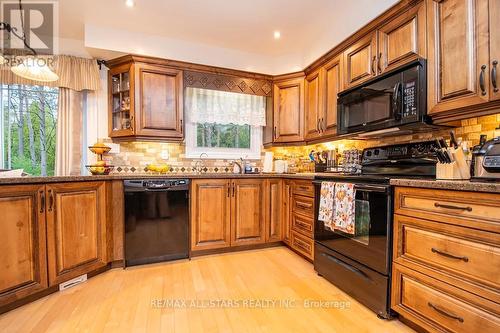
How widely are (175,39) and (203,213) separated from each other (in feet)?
7.15

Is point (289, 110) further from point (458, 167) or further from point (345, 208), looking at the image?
point (458, 167)

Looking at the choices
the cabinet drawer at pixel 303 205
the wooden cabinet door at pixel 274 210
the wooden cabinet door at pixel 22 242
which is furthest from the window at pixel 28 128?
the cabinet drawer at pixel 303 205

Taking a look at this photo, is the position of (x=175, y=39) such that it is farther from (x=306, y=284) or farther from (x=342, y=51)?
(x=306, y=284)

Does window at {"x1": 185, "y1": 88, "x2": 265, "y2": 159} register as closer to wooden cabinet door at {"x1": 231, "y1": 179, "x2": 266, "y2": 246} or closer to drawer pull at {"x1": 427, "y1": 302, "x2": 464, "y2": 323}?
wooden cabinet door at {"x1": 231, "y1": 179, "x2": 266, "y2": 246}

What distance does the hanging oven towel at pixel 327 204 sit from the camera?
202 centimetres

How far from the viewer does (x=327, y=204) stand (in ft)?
6.77

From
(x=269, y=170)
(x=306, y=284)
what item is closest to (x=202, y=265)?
(x=306, y=284)

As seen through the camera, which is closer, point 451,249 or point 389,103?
point 451,249

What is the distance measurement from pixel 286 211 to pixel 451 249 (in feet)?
5.80

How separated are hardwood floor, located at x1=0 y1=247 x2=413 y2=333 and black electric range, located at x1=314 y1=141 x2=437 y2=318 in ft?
0.43

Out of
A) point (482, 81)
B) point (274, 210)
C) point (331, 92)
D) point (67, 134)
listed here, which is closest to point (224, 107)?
point (331, 92)

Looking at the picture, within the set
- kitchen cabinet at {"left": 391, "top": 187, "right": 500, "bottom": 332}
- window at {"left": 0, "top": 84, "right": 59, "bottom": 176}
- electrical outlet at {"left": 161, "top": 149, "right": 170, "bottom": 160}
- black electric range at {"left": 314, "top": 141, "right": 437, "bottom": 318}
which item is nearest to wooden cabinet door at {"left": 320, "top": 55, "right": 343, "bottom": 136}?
black electric range at {"left": 314, "top": 141, "right": 437, "bottom": 318}

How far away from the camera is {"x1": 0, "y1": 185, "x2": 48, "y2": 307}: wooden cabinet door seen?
157 cm

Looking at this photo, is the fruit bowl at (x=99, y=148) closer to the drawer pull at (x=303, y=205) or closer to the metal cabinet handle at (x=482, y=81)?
the drawer pull at (x=303, y=205)
